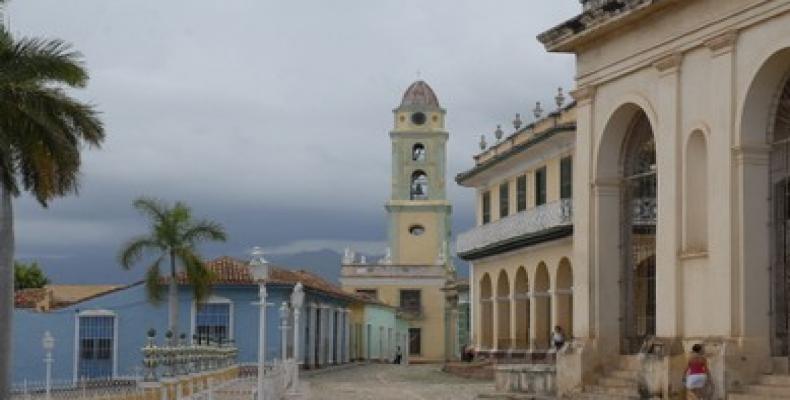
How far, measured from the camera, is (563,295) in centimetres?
3875

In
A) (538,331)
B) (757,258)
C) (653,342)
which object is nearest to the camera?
(757,258)

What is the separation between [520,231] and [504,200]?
342 cm

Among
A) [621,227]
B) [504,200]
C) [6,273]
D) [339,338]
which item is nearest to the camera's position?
[621,227]

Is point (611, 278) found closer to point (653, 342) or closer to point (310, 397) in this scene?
point (653, 342)

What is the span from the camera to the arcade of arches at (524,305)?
127ft

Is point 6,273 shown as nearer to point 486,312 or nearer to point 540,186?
point 540,186

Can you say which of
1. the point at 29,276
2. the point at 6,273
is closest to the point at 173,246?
the point at 6,273

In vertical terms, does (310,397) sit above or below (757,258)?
below

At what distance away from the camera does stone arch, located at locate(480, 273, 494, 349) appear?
4706 cm

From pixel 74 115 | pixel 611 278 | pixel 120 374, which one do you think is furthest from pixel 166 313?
pixel 611 278

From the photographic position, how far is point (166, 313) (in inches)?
1857

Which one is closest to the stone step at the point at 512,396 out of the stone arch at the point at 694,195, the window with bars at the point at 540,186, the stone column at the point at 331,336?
the stone arch at the point at 694,195

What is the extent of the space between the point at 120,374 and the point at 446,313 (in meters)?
38.1

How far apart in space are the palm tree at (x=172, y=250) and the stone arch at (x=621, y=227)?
22633mm
